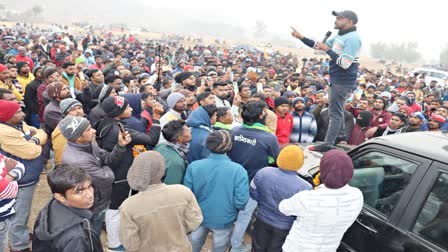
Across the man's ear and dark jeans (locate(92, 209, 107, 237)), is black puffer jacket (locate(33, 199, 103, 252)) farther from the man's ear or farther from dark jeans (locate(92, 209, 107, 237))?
dark jeans (locate(92, 209, 107, 237))

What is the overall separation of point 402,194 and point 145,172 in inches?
78.6

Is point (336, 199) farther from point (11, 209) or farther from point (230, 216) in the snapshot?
point (11, 209)

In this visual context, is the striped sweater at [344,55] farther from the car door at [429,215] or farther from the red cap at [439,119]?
the car door at [429,215]

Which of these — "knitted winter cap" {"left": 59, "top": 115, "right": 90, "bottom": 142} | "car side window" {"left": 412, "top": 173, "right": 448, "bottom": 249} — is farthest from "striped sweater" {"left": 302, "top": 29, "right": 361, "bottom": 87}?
"knitted winter cap" {"left": 59, "top": 115, "right": 90, "bottom": 142}

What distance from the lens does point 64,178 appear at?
2.27m

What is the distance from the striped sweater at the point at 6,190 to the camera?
2.67 metres

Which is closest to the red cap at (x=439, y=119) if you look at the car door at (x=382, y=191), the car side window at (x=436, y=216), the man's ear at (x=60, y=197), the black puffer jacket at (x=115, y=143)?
the car door at (x=382, y=191)

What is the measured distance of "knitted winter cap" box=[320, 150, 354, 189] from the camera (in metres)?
2.51

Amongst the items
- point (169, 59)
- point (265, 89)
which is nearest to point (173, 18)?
point (169, 59)

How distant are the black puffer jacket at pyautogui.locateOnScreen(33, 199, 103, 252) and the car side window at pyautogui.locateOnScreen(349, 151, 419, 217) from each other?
7.51ft

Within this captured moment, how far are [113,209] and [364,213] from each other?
8.53ft

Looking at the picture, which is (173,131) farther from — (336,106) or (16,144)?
(336,106)

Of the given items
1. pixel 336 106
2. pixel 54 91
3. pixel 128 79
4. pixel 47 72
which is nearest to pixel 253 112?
pixel 336 106

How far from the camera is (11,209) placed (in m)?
2.92
